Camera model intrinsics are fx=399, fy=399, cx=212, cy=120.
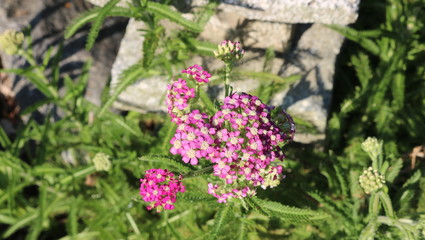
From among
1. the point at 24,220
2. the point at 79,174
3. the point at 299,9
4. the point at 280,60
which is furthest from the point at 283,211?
the point at 24,220

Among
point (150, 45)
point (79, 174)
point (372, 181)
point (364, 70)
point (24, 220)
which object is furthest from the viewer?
point (364, 70)

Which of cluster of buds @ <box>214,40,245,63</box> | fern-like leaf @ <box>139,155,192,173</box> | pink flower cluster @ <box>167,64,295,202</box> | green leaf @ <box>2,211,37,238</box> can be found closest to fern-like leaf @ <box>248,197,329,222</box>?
pink flower cluster @ <box>167,64,295,202</box>

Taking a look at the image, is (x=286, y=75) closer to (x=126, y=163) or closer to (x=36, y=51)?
(x=126, y=163)

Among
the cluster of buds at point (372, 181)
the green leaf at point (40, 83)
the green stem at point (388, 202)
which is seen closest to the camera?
the cluster of buds at point (372, 181)

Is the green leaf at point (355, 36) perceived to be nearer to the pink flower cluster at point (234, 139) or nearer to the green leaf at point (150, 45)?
the green leaf at point (150, 45)

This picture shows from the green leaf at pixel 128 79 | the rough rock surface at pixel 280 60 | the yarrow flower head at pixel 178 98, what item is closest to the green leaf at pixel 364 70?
the rough rock surface at pixel 280 60

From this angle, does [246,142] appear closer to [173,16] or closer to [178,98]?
[178,98]
